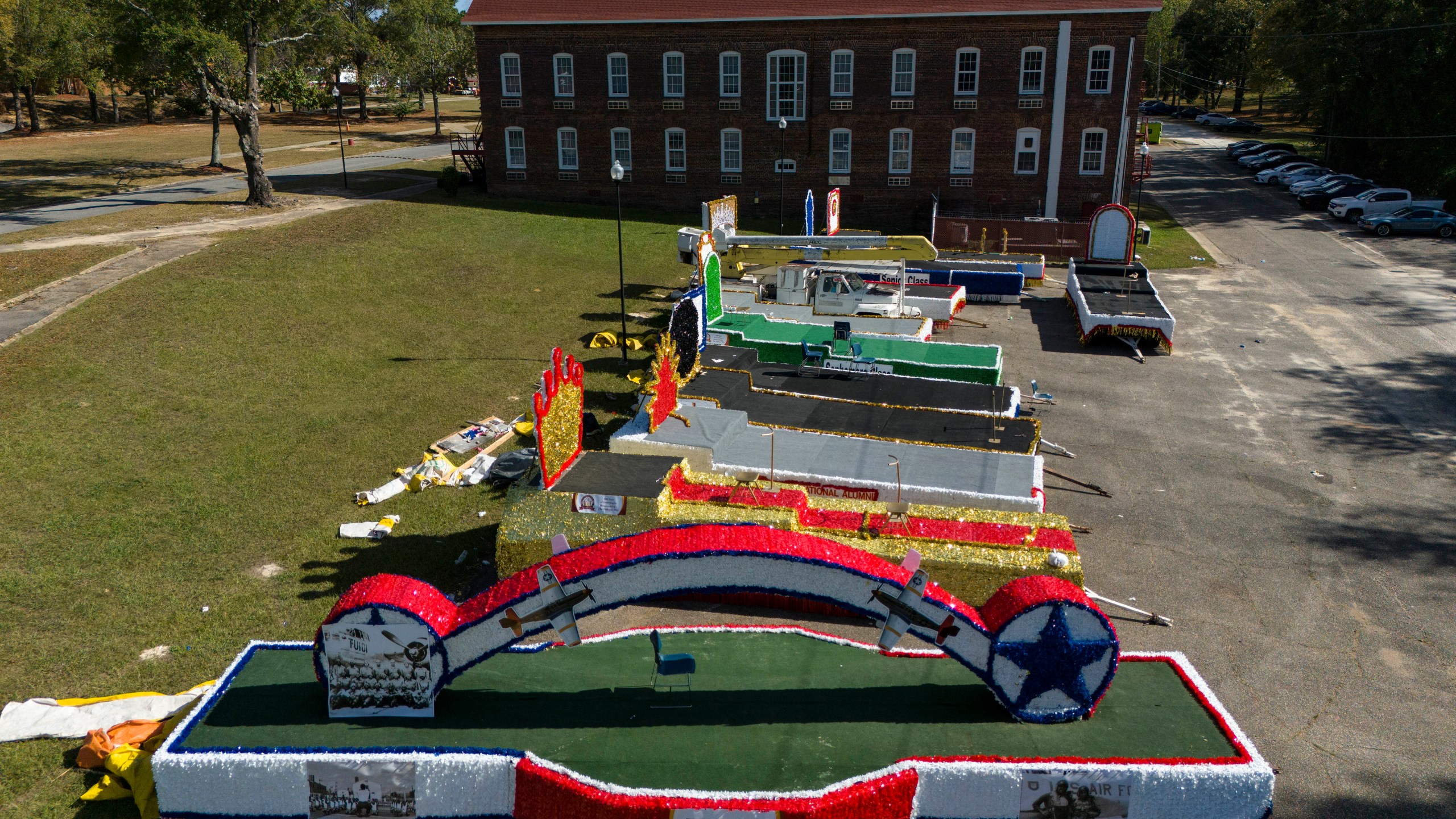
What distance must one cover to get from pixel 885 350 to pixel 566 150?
30.1 metres

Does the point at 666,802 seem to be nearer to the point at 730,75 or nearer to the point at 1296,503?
the point at 1296,503

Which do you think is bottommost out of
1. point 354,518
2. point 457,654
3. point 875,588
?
point 354,518

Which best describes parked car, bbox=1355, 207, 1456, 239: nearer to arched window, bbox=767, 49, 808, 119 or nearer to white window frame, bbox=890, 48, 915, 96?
white window frame, bbox=890, 48, 915, 96

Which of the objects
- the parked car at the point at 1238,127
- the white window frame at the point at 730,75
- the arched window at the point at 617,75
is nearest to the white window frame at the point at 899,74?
the white window frame at the point at 730,75

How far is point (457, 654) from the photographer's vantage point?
954cm

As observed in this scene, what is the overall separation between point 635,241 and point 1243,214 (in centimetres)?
3129

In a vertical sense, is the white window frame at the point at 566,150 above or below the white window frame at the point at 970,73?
below

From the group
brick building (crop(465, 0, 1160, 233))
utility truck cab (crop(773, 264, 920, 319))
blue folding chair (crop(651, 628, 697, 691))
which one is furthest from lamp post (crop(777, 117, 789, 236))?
blue folding chair (crop(651, 628, 697, 691))

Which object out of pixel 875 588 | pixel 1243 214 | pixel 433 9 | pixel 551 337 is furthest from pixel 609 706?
pixel 433 9

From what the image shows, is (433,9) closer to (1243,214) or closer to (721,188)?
(721,188)

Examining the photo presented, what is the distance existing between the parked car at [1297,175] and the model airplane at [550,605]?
58599mm

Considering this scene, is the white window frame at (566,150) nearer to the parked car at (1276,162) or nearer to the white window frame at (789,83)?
the white window frame at (789,83)

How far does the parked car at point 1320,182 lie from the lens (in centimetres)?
5219

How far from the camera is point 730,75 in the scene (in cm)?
4797
